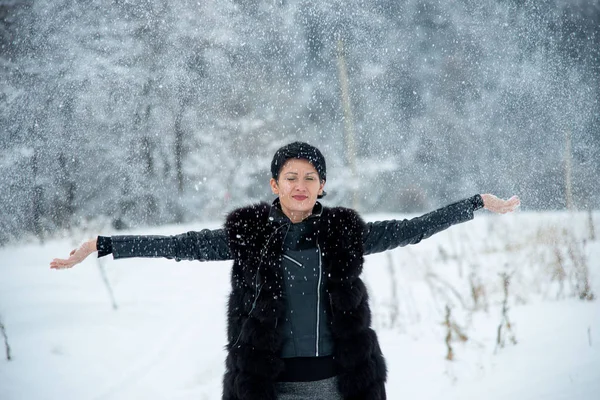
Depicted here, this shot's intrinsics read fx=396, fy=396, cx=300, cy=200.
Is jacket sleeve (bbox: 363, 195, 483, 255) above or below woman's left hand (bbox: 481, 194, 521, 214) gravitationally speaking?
below

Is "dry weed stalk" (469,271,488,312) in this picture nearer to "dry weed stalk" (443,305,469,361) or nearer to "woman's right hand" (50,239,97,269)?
"dry weed stalk" (443,305,469,361)

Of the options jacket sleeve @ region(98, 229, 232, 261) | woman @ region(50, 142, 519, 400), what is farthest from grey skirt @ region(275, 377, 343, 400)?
jacket sleeve @ region(98, 229, 232, 261)

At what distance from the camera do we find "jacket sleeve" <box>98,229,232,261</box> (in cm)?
143

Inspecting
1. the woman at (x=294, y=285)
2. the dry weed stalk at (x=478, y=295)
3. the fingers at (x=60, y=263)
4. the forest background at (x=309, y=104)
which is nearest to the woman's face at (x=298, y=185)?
the woman at (x=294, y=285)

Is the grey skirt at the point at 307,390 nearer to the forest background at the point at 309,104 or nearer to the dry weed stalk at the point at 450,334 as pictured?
the dry weed stalk at the point at 450,334

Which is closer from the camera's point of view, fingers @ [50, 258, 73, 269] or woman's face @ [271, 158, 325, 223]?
fingers @ [50, 258, 73, 269]

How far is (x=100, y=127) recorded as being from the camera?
26.0 ft

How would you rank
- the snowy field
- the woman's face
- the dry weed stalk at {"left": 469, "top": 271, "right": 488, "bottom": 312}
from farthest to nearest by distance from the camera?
the dry weed stalk at {"left": 469, "top": 271, "right": 488, "bottom": 312} → the snowy field → the woman's face

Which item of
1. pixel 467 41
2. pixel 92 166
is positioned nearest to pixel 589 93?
pixel 467 41

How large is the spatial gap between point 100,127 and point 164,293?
15.1ft

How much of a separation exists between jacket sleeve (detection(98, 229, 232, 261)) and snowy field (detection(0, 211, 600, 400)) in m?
1.81

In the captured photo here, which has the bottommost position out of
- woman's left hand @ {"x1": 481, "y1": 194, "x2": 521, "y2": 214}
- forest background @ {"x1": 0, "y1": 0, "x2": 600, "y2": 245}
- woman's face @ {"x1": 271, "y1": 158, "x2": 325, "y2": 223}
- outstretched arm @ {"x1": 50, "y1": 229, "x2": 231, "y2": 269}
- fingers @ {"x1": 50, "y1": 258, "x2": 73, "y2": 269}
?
fingers @ {"x1": 50, "y1": 258, "x2": 73, "y2": 269}

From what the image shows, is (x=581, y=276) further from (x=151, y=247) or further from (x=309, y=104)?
(x=309, y=104)

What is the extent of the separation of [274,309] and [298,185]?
0.47 meters
